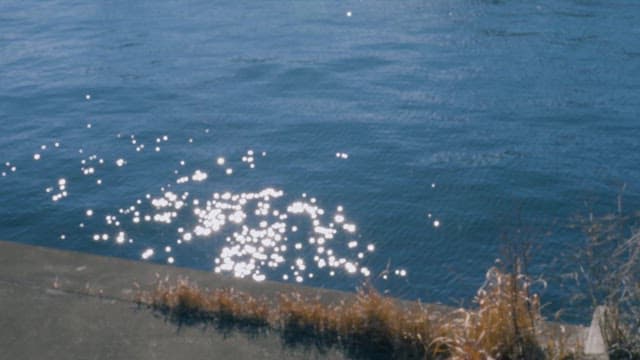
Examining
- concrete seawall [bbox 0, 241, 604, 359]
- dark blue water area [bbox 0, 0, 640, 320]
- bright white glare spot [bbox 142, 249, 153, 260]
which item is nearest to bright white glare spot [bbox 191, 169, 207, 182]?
dark blue water area [bbox 0, 0, 640, 320]

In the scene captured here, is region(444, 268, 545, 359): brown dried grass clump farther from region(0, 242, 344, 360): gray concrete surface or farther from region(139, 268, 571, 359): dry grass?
region(0, 242, 344, 360): gray concrete surface

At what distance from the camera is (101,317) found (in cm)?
566

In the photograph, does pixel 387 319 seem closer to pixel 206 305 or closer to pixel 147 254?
pixel 206 305

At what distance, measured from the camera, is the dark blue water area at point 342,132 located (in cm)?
935

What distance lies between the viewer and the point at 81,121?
41.9ft

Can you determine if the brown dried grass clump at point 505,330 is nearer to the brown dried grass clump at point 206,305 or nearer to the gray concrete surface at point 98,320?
the gray concrete surface at point 98,320

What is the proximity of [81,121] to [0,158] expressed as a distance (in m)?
1.36

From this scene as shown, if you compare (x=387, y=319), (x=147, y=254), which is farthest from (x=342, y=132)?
(x=387, y=319)

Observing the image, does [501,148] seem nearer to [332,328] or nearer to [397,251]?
[397,251]

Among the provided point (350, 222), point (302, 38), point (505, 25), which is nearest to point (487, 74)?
point (505, 25)

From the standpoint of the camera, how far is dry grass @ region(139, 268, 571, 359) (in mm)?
4957

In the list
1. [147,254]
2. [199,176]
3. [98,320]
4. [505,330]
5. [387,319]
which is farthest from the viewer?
[199,176]

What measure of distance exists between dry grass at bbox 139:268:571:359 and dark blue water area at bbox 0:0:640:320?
1413 mm

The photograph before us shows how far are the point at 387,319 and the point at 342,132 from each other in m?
6.87
